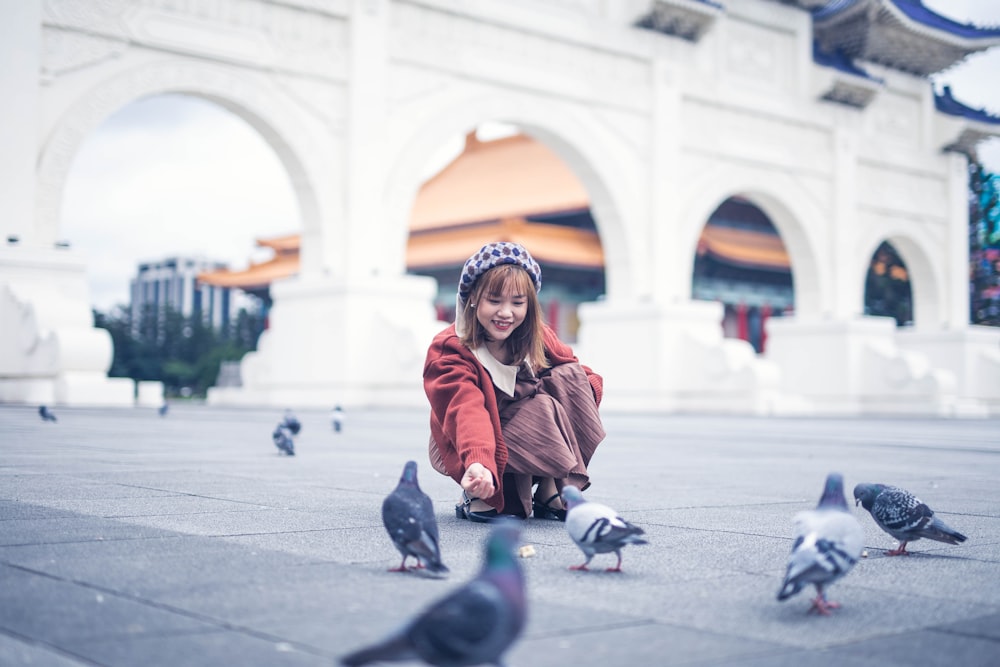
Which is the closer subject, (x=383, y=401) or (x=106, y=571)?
(x=106, y=571)

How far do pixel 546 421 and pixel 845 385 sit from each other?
18.6m

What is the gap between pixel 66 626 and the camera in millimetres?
1834

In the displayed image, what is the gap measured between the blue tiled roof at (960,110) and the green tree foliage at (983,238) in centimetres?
317

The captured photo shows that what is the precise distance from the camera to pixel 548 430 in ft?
10.9

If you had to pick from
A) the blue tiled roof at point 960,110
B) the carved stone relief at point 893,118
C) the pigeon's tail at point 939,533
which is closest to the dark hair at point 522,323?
the pigeon's tail at point 939,533

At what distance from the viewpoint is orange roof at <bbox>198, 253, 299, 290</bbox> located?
2620cm

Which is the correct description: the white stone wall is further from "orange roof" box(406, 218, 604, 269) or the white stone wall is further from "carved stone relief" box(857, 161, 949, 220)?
"orange roof" box(406, 218, 604, 269)

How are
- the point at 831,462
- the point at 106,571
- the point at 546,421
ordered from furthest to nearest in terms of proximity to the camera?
the point at 831,462 → the point at 546,421 → the point at 106,571

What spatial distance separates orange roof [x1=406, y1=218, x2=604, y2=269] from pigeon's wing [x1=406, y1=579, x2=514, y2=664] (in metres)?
21.6

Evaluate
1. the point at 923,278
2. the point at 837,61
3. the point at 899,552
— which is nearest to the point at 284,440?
the point at 899,552

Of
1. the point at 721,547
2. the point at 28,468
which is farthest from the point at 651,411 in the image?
the point at 721,547

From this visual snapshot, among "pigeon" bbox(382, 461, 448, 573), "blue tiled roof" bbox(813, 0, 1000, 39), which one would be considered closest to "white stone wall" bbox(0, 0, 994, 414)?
"blue tiled roof" bbox(813, 0, 1000, 39)

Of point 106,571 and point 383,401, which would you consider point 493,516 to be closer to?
point 106,571

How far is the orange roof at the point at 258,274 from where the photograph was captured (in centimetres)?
2620
